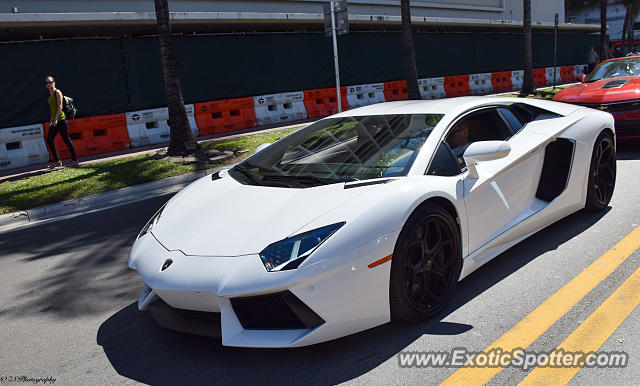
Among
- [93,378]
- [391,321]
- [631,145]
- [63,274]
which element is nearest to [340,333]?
[391,321]

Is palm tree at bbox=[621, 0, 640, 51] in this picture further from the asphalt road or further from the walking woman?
the asphalt road

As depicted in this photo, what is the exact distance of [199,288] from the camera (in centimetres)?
265

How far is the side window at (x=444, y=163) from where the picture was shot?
11.0 ft

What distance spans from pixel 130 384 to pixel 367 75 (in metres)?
16.6

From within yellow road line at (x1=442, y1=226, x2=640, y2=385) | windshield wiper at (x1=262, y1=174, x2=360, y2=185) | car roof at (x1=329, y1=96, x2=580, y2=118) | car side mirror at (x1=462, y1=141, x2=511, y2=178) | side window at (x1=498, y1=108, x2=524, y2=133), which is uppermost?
car roof at (x1=329, y1=96, x2=580, y2=118)

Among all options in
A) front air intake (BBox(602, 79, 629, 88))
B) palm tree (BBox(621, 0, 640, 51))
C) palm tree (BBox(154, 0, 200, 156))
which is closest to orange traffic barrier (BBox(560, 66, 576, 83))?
palm tree (BBox(621, 0, 640, 51))

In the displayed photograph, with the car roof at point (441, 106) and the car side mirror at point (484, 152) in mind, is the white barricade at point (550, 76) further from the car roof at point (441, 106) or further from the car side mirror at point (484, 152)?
the car side mirror at point (484, 152)

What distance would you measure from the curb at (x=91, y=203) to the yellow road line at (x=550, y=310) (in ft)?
19.6

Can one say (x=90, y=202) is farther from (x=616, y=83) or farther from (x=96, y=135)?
(x=616, y=83)

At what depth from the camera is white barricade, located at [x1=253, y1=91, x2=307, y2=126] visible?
15.0 m

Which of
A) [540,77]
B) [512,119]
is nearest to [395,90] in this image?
[540,77]

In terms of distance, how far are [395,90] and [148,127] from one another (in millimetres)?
9074

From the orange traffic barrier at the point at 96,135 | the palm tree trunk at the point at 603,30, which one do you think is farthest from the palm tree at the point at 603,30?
the orange traffic barrier at the point at 96,135

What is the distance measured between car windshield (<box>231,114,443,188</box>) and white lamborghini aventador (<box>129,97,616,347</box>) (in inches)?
0.5
